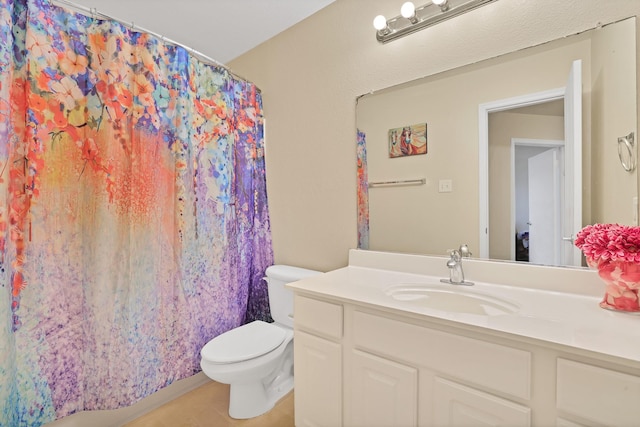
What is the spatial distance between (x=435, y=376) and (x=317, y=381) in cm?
52

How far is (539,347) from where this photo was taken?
781 mm

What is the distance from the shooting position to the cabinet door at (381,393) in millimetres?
994

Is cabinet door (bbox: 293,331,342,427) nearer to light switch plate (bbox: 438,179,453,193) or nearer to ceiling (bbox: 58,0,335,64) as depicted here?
light switch plate (bbox: 438,179,453,193)

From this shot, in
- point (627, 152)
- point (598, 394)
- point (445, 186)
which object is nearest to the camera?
point (598, 394)

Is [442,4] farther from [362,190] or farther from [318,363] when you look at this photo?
[318,363]

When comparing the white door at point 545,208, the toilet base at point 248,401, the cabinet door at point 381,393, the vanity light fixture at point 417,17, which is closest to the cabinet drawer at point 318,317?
the cabinet door at point 381,393

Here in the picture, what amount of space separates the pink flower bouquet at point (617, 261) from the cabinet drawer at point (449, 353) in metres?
0.43

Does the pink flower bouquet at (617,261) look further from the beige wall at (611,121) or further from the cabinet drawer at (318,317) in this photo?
the cabinet drawer at (318,317)

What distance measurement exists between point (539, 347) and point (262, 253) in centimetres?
171

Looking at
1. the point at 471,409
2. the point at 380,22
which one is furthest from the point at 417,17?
the point at 471,409

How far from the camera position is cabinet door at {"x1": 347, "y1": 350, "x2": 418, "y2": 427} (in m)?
0.99

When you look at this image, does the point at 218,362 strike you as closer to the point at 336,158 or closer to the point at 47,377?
the point at 47,377

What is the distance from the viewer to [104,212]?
1.38 meters

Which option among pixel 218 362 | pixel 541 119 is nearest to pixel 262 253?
pixel 218 362
